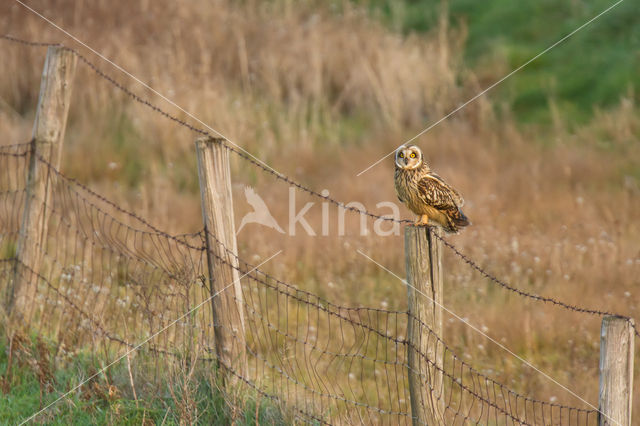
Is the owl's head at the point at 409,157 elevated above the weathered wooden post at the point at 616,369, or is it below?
above

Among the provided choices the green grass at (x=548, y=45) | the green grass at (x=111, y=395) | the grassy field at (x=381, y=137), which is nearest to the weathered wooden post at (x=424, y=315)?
the green grass at (x=111, y=395)

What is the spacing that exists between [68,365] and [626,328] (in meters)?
3.63

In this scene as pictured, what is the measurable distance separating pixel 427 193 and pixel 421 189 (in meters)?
0.04

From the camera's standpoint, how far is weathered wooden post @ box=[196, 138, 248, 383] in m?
4.19

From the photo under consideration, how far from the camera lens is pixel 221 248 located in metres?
4.24

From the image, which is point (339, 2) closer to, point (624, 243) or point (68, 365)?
point (624, 243)

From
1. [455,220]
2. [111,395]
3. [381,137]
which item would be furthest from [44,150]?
[381,137]

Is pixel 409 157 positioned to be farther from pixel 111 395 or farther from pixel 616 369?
pixel 111 395

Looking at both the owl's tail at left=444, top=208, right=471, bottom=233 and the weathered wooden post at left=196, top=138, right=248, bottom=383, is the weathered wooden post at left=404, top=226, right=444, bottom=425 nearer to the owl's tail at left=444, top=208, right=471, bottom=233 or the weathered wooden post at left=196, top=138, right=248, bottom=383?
the weathered wooden post at left=196, top=138, right=248, bottom=383

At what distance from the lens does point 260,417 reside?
14.2ft

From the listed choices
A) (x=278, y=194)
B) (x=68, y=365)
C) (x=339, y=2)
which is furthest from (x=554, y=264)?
(x=339, y=2)

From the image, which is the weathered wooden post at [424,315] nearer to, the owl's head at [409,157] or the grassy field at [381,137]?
the owl's head at [409,157]

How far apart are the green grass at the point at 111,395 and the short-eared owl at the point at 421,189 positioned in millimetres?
1484

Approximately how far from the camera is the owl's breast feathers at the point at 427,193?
4547mm
